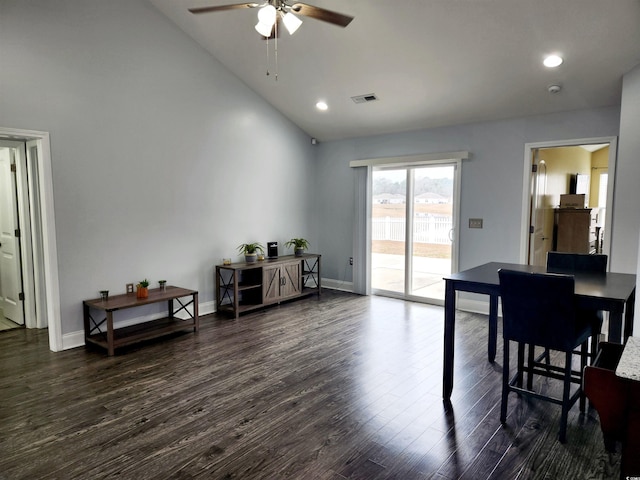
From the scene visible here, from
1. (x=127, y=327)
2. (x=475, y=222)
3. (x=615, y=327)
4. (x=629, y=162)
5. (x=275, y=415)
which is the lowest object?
(x=275, y=415)

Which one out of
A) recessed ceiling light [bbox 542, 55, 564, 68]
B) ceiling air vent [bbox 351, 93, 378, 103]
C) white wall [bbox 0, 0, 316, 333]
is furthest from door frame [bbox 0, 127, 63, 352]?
recessed ceiling light [bbox 542, 55, 564, 68]

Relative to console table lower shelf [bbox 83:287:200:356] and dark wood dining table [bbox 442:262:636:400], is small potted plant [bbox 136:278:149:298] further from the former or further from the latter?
dark wood dining table [bbox 442:262:636:400]

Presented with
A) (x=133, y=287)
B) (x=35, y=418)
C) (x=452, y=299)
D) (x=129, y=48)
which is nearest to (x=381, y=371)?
(x=452, y=299)

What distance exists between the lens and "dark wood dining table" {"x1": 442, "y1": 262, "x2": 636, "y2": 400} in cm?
229

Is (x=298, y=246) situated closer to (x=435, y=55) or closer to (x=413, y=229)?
(x=413, y=229)

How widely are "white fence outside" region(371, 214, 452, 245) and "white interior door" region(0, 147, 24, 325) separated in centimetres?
465

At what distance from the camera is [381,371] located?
3371 millimetres

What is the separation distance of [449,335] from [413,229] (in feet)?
10.5

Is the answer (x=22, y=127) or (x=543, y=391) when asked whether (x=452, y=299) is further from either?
(x=22, y=127)

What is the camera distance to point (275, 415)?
8.76 ft

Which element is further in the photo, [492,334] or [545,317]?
[492,334]

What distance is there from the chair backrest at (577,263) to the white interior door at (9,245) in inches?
214

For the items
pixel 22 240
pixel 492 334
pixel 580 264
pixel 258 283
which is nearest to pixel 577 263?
pixel 580 264

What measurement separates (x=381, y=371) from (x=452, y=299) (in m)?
0.98
